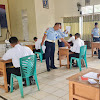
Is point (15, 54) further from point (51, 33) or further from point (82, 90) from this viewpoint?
point (51, 33)

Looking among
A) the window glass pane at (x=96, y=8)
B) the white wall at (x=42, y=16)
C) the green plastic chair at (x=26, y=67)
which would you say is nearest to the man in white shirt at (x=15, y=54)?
the green plastic chair at (x=26, y=67)

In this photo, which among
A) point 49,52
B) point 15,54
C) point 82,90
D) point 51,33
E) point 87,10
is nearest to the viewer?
point 82,90

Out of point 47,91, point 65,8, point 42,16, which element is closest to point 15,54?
point 47,91

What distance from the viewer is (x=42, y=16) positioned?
891cm

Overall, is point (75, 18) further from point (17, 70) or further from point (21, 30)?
point (17, 70)

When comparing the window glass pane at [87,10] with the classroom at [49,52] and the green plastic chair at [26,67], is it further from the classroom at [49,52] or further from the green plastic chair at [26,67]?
the green plastic chair at [26,67]

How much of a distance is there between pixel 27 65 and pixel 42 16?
21.8 feet

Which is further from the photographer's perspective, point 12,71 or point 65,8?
point 65,8

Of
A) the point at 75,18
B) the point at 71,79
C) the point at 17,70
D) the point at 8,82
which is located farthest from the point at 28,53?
the point at 75,18

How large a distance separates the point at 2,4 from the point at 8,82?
7749mm

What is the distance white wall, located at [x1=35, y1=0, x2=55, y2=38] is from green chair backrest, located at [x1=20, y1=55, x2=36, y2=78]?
6064 mm

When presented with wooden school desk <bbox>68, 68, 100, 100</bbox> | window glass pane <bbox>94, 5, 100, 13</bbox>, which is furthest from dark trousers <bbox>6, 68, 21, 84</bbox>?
window glass pane <bbox>94, 5, 100, 13</bbox>

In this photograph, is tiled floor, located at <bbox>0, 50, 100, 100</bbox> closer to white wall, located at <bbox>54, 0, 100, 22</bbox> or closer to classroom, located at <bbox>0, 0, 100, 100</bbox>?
classroom, located at <bbox>0, 0, 100, 100</bbox>

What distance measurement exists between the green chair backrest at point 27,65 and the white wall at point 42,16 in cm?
606
